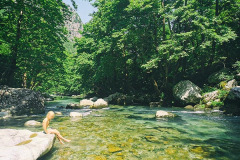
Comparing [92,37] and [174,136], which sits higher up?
[92,37]

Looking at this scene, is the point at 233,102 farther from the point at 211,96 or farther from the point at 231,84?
the point at 231,84

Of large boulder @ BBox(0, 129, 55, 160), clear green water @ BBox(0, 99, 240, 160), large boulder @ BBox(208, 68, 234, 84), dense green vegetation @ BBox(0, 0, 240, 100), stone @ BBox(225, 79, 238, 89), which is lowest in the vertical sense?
clear green water @ BBox(0, 99, 240, 160)

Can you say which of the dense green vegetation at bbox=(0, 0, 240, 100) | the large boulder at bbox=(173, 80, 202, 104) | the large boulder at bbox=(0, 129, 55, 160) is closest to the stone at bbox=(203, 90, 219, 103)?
the large boulder at bbox=(173, 80, 202, 104)

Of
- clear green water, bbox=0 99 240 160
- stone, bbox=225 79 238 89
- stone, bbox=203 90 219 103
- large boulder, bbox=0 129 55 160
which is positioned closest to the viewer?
large boulder, bbox=0 129 55 160

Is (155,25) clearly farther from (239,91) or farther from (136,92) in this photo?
(239,91)

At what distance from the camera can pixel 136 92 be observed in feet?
87.9

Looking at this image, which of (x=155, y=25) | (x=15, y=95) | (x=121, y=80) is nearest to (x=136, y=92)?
(x=121, y=80)

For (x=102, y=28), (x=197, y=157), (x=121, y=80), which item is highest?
(x=102, y=28)

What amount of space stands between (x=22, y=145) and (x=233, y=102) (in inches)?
546

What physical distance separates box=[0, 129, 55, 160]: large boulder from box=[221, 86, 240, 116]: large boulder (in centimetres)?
1255

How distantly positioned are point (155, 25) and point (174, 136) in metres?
18.1

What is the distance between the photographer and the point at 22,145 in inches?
160

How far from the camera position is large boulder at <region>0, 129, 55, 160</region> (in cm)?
352

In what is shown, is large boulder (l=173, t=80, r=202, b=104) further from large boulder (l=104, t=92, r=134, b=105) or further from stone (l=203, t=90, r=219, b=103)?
large boulder (l=104, t=92, r=134, b=105)
